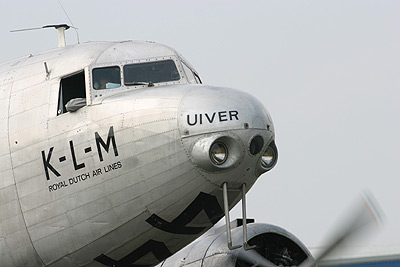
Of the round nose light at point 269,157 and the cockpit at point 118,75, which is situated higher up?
the cockpit at point 118,75

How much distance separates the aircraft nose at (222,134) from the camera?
14398mm

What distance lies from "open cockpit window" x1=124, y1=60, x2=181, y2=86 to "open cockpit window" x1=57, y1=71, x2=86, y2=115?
732 mm

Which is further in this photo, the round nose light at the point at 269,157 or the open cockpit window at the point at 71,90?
the open cockpit window at the point at 71,90

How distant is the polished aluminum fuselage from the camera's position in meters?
14.6

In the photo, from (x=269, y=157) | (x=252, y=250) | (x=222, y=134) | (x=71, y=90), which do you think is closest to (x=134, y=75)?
(x=71, y=90)

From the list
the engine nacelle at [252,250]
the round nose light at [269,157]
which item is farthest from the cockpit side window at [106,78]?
the engine nacelle at [252,250]

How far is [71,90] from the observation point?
52.3ft

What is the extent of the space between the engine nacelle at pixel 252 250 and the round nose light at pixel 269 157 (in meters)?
2.51

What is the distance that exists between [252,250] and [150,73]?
12.5ft

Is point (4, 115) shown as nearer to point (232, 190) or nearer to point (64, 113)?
point (64, 113)

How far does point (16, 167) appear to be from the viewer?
15.7 m

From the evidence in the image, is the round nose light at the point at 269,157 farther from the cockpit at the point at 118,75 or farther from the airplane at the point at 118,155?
the cockpit at the point at 118,75

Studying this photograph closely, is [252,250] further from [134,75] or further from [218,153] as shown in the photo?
[134,75]

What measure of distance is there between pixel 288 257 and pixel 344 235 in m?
1.46
